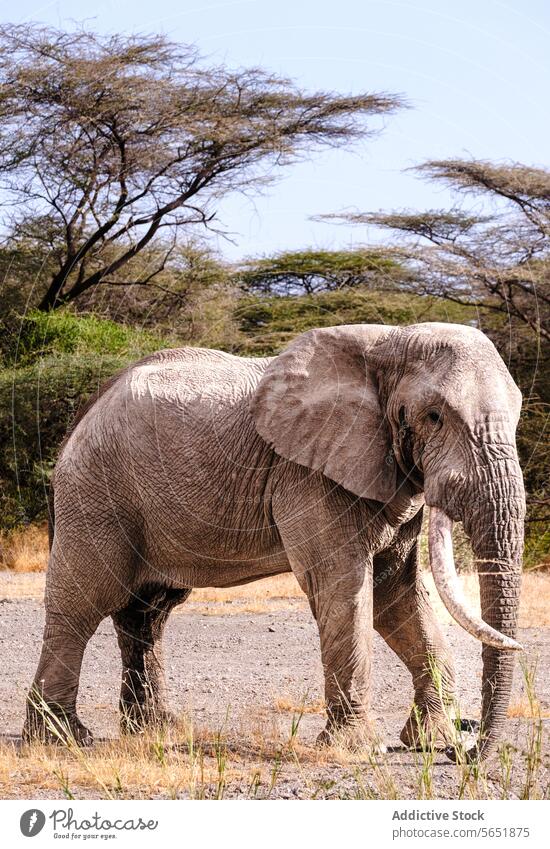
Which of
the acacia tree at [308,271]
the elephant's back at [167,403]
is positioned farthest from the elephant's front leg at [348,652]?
the acacia tree at [308,271]

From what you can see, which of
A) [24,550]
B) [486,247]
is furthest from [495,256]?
[24,550]

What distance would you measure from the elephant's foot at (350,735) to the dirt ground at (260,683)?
0.16 metres

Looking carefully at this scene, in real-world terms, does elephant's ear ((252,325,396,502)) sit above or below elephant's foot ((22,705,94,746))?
above

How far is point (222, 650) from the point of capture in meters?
10.3

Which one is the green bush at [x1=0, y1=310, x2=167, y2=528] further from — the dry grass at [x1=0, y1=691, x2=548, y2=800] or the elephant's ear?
the dry grass at [x1=0, y1=691, x2=548, y2=800]

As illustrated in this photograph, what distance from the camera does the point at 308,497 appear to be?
258 inches

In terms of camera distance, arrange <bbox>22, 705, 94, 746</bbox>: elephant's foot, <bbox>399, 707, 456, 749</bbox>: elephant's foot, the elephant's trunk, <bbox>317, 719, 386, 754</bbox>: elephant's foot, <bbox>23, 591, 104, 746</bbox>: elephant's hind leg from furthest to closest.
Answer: <bbox>23, 591, 104, 746</bbox>: elephant's hind leg
<bbox>22, 705, 94, 746</bbox>: elephant's foot
<bbox>399, 707, 456, 749</bbox>: elephant's foot
<bbox>317, 719, 386, 754</bbox>: elephant's foot
the elephant's trunk

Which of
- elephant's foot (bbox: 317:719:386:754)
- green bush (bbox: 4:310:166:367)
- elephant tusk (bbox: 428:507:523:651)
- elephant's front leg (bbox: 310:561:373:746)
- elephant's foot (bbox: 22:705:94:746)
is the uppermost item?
green bush (bbox: 4:310:166:367)

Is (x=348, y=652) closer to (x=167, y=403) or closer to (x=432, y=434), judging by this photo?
(x=432, y=434)

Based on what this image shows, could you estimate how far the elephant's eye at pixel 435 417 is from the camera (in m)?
5.98

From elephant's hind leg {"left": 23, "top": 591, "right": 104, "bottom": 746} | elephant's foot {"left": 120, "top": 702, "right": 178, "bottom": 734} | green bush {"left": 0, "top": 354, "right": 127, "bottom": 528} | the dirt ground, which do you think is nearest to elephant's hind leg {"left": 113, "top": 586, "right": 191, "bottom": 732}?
elephant's foot {"left": 120, "top": 702, "right": 178, "bottom": 734}

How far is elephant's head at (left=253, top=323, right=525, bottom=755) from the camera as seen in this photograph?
226 inches

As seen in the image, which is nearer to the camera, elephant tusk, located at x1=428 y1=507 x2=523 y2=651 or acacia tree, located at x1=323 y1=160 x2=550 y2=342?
elephant tusk, located at x1=428 y1=507 x2=523 y2=651

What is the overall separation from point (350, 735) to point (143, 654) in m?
1.89
